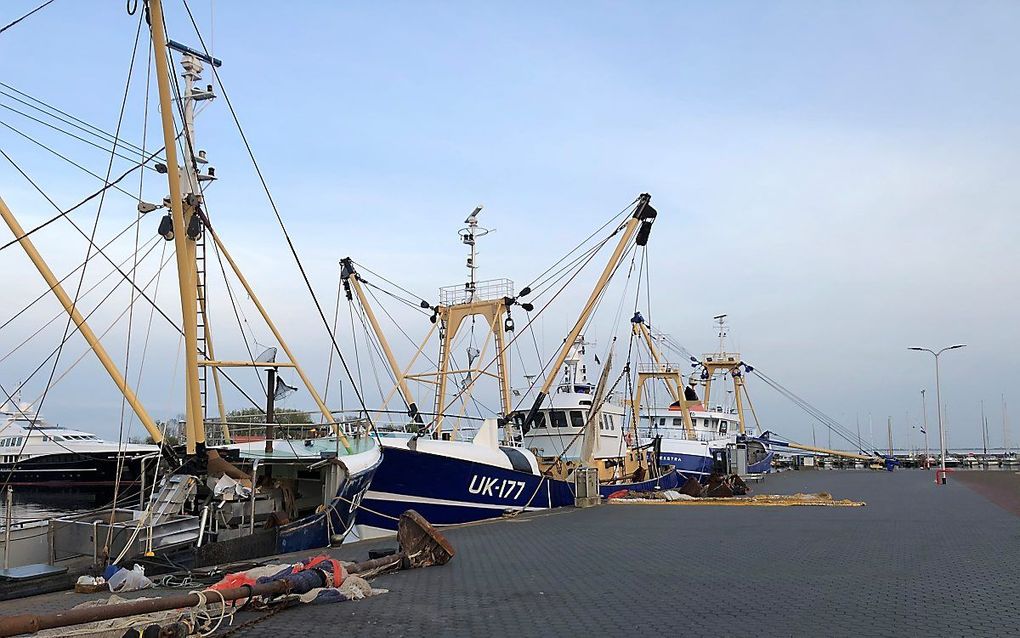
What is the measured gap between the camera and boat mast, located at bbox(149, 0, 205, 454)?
1545cm

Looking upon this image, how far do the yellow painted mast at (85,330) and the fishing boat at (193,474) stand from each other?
0.02 meters

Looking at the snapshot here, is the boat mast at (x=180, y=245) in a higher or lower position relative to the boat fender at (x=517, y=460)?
higher

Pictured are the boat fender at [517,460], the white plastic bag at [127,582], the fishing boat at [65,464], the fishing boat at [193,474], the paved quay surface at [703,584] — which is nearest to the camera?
the paved quay surface at [703,584]

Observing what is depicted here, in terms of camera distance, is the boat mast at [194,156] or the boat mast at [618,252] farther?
the boat mast at [618,252]

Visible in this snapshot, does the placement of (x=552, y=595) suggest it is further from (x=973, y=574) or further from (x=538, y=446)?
(x=538, y=446)

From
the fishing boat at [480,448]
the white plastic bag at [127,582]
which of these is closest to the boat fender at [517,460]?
the fishing boat at [480,448]

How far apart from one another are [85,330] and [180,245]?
267 cm

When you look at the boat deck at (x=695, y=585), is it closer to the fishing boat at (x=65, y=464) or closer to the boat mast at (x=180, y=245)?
the boat mast at (x=180, y=245)

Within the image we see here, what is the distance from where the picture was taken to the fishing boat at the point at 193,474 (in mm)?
15086

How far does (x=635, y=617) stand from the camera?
880 centimetres

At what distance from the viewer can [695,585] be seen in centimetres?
1071

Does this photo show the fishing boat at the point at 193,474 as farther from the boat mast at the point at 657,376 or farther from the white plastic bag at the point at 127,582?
the boat mast at the point at 657,376

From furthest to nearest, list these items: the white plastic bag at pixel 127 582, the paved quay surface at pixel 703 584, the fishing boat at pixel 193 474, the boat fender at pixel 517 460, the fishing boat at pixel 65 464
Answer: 1. the fishing boat at pixel 65 464
2. the boat fender at pixel 517 460
3. the fishing boat at pixel 193 474
4. the white plastic bag at pixel 127 582
5. the paved quay surface at pixel 703 584

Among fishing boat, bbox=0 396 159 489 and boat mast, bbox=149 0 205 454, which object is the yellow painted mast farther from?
fishing boat, bbox=0 396 159 489
